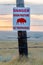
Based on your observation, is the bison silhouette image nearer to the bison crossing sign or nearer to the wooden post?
the bison crossing sign

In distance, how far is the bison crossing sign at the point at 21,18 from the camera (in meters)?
6.72

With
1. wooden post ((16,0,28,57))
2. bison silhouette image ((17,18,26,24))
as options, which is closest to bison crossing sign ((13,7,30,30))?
bison silhouette image ((17,18,26,24))

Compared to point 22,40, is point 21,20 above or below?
above

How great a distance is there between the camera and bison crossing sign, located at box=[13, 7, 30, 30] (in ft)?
22.0

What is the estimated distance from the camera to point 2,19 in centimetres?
1131

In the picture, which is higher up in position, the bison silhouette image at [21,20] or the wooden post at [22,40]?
the bison silhouette image at [21,20]

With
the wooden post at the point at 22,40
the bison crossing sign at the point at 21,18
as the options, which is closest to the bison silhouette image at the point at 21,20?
the bison crossing sign at the point at 21,18

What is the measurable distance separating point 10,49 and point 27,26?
1.98m

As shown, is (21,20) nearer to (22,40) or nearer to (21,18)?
(21,18)

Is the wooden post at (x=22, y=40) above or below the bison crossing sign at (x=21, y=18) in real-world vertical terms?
below

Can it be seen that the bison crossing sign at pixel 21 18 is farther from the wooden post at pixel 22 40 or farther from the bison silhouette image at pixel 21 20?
the wooden post at pixel 22 40

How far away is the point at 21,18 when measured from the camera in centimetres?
673

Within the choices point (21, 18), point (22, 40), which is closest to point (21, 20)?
point (21, 18)

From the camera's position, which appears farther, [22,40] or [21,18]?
[22,40]
